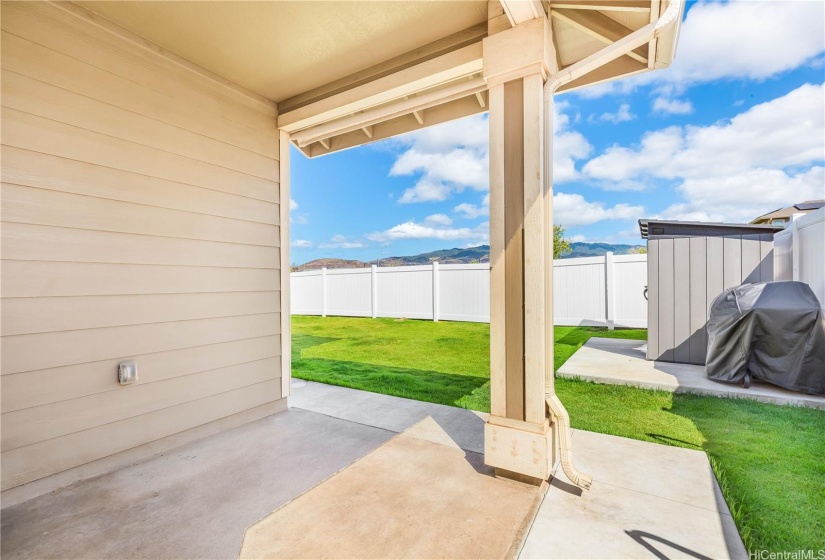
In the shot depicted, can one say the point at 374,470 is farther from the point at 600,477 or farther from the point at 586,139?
the point at 586,139

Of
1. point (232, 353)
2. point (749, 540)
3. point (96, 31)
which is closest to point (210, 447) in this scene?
point (232, 353)

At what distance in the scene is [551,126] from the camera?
2092mm

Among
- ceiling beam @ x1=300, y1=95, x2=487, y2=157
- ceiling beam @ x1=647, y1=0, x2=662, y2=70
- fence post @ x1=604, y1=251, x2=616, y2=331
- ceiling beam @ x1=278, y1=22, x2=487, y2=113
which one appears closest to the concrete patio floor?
ceiling beam @ x1=647, y1=0, x2=662, y2=70

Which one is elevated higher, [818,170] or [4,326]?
[818,170]

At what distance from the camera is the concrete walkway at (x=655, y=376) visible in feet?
10.1

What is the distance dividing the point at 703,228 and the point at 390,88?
16.2 ft

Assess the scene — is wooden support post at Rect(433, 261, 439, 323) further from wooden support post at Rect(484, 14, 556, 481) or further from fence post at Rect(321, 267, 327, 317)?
wooden support post at Rect(484, 14, 556, 481)

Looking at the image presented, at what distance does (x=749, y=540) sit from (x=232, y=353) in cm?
321

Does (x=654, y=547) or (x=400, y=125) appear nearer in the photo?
(x=654, y=547)

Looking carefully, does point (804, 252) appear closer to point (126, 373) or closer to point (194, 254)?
point (194, 254)

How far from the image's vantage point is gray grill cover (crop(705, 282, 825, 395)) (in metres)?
3.07

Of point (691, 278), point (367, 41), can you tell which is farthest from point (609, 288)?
point (367, 41)

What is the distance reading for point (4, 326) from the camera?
70.3 inches

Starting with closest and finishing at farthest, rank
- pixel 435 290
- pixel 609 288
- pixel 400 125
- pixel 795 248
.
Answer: pixel 400 125 → pixel 795 248 → pixel 609 288 → pixel 435 290
